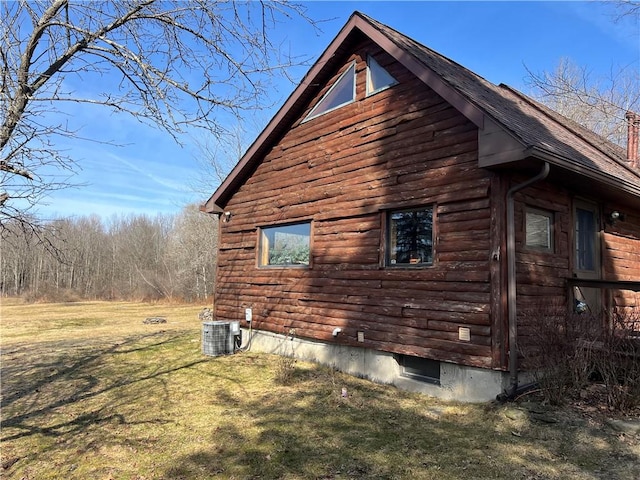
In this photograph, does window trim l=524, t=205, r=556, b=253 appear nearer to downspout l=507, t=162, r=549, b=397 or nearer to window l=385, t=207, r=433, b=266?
downspout l=507, t=162, r=549, b=397

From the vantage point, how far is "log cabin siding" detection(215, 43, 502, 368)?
604 cm

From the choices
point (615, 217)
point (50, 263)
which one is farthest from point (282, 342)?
point (50, 263)

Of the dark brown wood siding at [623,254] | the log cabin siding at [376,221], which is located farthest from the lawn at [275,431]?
the dark brown wood siding at [623,254]

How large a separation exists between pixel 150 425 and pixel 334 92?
679 cm

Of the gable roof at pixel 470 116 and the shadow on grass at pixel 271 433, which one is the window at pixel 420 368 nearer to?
the shadow on grass at pixel 271 433

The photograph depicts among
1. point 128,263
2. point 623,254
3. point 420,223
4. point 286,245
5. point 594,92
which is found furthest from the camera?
point 128,263

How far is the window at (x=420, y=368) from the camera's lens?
663 centimetres

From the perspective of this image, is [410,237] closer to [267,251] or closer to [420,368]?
[420,368]

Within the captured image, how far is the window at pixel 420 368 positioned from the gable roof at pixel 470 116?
314cm

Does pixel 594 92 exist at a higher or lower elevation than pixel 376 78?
higher

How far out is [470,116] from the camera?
587 cm

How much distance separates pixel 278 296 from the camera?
9.48 meters

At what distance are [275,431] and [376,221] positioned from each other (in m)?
3.80

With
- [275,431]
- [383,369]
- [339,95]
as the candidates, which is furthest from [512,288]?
[339,95]
